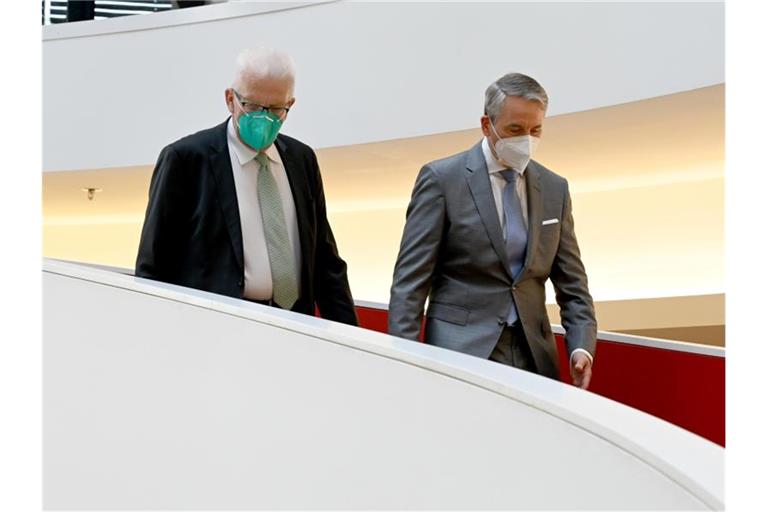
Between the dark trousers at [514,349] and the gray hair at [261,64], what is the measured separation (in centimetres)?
134

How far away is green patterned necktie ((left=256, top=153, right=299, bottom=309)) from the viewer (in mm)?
4117

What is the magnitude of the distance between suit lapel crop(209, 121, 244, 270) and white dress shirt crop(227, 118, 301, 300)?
28mm

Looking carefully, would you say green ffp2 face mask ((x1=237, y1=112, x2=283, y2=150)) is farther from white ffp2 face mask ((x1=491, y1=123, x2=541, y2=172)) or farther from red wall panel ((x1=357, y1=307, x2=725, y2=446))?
red wall panel ((x1=357, y1=307, x2=725, y2=446))

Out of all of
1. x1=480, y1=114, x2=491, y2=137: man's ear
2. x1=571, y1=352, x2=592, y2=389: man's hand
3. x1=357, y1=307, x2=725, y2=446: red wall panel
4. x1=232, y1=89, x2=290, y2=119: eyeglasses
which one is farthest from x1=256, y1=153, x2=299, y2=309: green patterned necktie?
x1=357, y1=307, x2=725, y2=446: red wall panel

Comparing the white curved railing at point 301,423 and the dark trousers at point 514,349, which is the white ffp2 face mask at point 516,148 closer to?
the dark trousers at point 514,349

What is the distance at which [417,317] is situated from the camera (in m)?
4.20

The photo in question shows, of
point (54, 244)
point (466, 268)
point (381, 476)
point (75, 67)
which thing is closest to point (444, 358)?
point (381, 476)

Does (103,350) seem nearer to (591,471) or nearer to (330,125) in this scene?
(591,471)

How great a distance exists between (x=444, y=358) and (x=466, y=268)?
57.9 inches

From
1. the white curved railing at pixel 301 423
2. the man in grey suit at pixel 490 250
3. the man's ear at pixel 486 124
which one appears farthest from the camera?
the man's ear at pixel 486 124

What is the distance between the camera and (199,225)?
161 inches

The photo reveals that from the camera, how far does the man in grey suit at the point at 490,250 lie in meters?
4.17

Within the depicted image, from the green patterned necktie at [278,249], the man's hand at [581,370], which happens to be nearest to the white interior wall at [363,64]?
the man's hand at [581,370]

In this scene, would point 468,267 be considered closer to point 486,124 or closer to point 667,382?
point 486,124
